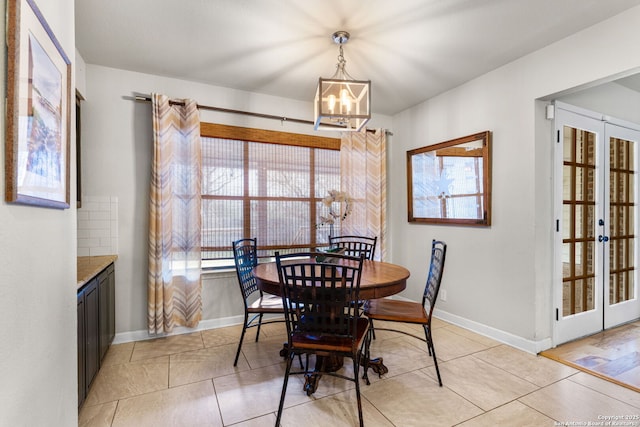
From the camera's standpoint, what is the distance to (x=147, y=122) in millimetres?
2959

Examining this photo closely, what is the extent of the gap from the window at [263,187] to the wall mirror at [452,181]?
1025 millimetres

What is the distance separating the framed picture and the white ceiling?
1212 mm

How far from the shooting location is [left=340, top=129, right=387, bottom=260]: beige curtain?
384cm

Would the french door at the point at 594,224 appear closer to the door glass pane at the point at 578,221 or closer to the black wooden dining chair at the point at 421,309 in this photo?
the door glass pane at the point at 578,221

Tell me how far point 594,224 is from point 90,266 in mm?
4452

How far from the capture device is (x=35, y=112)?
97 centimetres

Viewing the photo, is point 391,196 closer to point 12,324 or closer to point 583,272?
point 583,272

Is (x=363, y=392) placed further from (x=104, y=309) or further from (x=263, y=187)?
(x=263, y=187)

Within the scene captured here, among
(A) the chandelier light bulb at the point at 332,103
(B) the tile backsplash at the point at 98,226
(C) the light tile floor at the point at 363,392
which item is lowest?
(C) the light tile floor at the point at 363,392

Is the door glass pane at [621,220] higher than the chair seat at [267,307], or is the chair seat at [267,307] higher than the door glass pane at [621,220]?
the door glass pane at [621,220]

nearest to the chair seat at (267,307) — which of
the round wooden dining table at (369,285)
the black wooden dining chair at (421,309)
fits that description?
the round wooden dining table at (369,285)

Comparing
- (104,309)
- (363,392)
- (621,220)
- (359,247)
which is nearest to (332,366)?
(363,392)

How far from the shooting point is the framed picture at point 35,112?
83cm

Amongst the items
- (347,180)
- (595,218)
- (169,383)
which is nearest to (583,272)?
(595,218)
